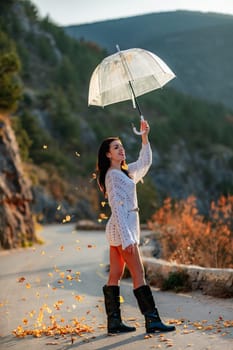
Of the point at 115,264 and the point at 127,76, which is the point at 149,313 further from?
the point at 127,76

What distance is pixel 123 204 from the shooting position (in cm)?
690

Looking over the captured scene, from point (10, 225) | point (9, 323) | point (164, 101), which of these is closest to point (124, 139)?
point (164, 101)

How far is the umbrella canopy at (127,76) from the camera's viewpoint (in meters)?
7.43

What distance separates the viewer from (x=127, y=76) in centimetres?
752

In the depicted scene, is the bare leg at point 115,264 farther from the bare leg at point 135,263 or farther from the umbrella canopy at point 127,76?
the umbrella canopy at point 127,76

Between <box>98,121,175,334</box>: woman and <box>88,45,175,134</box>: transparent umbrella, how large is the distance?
56cm

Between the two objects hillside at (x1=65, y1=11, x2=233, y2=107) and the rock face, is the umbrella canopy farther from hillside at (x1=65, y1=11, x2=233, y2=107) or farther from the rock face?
hillside at (x1=65, y1=11, x2=233, y2=107)

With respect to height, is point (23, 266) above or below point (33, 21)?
below

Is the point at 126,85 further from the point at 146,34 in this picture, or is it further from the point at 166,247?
the point at 146,34

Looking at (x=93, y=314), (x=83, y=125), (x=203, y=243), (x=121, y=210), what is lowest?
(x=93, y=314)

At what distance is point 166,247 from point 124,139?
246ft

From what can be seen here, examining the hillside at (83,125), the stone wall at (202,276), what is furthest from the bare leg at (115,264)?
the hillside at (83,125)

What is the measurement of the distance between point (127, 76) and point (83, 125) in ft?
249

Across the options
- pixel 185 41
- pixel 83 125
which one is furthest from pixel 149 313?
pixel 185 41
